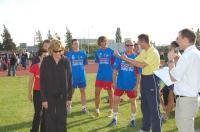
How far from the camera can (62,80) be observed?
6.00 meters

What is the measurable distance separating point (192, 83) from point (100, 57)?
4.65 m

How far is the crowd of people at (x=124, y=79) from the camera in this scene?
201 inches

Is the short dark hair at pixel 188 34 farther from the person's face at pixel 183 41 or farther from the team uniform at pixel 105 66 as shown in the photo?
the team uniform at pixel 105 66

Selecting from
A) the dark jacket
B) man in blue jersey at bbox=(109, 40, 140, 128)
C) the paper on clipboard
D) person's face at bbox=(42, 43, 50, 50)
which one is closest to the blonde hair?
the dark jacket

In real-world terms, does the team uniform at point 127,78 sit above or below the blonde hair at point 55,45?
below

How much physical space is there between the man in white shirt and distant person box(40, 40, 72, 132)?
6.35 ft

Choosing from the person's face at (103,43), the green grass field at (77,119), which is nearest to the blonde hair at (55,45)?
the green grass field at (77,119)

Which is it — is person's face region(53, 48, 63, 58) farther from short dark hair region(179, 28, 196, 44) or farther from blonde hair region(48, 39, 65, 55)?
short dark hair region(179, 28, 196, 44)

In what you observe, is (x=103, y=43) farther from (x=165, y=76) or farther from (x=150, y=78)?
(x=165, y=76)

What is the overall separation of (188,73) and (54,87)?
7.53ft

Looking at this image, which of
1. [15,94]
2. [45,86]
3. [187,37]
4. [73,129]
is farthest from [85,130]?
[15,94]

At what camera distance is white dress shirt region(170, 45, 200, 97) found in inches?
194

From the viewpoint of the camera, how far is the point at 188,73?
5.05 meters

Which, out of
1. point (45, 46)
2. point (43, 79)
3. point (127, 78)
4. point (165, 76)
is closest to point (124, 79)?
point (127, 78)
